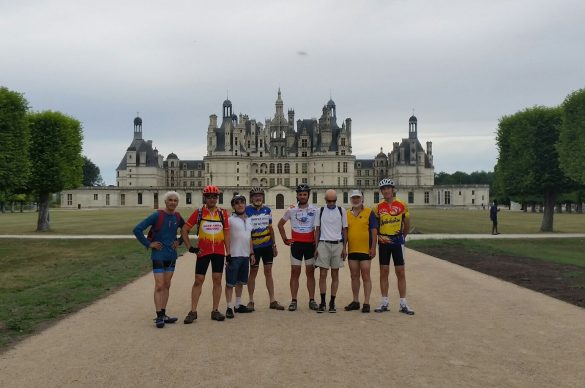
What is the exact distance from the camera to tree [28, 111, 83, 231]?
30.6 meters

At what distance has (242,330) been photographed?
7258mm

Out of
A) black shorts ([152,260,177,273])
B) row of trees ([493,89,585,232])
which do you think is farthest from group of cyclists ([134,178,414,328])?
row of trees ([493,89,585,232])

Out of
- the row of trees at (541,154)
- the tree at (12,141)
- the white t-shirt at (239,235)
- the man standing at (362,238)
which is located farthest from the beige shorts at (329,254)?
the row of trees at (541,154)

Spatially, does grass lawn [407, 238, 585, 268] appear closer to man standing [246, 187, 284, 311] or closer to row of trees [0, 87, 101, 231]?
man standing [246, 187, 284, 311]

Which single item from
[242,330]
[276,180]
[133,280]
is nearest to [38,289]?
[133,280]

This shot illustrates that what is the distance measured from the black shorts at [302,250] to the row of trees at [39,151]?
20090 millimetres

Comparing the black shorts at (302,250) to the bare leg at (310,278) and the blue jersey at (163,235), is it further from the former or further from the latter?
the blue jersey at (163,235)

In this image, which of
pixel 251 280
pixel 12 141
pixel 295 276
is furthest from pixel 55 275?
pixel 12 141

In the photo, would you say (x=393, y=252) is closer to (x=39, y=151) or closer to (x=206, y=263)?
(x=206, y=263)

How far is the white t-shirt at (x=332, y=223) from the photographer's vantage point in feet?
27.4

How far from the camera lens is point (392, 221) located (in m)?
8.39

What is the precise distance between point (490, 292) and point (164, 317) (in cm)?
618

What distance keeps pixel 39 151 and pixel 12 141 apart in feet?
22.4

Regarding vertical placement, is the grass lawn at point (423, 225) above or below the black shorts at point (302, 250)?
below
